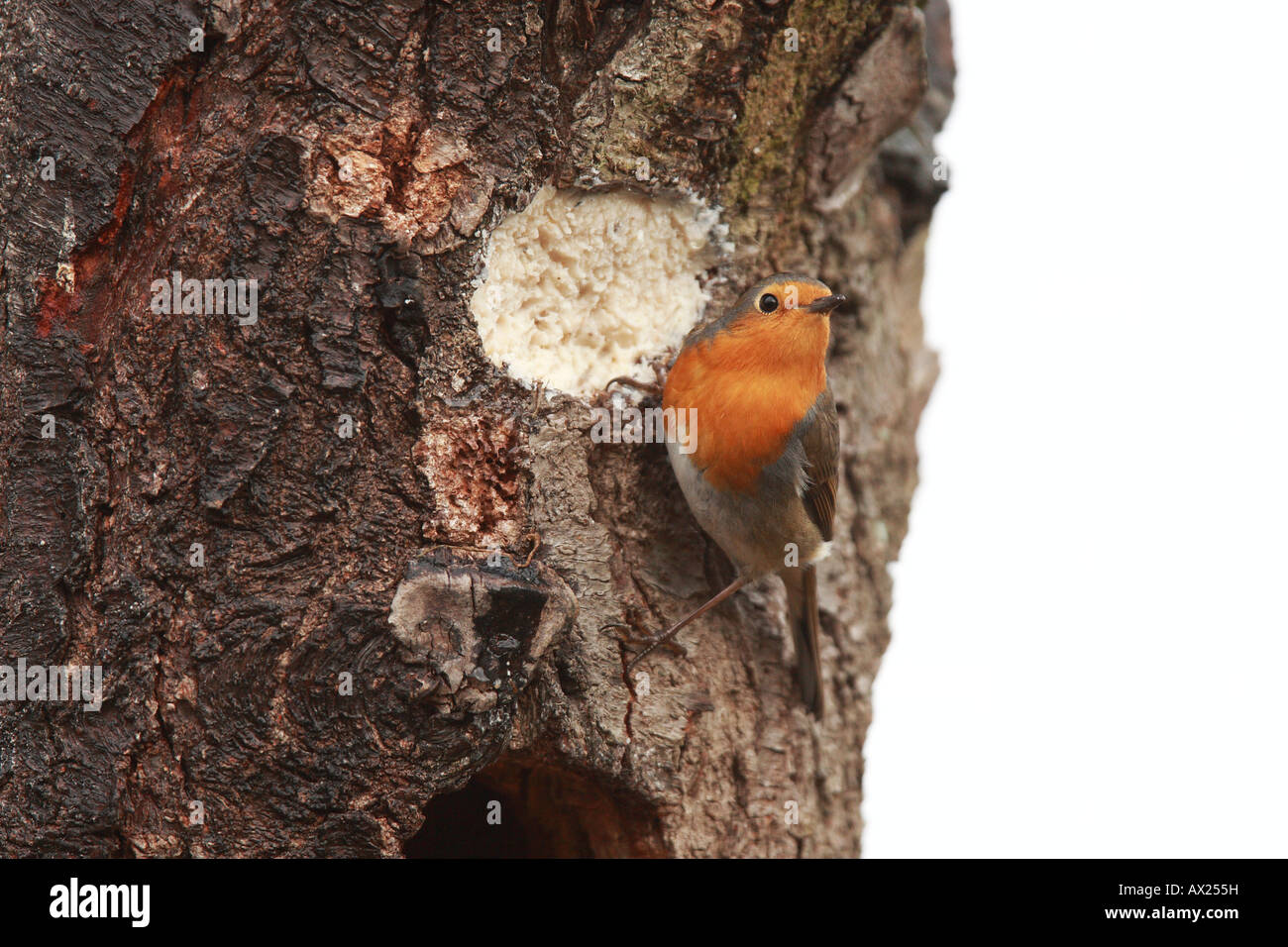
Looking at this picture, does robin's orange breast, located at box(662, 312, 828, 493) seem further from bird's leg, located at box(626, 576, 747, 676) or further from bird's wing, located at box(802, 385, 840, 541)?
bird's leg, located at box(626, 576, 747, 676)

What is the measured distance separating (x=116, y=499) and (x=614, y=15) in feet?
6.21

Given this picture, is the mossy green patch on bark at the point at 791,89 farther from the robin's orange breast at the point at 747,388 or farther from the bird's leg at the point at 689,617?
the bird's leg at the point at 689,617

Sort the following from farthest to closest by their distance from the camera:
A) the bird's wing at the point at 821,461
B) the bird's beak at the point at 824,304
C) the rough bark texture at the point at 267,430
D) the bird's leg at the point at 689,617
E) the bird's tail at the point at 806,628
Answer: the bird's tail at the point at 806,628, the bird's wing at the point at 821,461, the bird's beak at the point at 824,304, the bird's leg at the point at 689,617, the rough bark texture at the point at 267,430

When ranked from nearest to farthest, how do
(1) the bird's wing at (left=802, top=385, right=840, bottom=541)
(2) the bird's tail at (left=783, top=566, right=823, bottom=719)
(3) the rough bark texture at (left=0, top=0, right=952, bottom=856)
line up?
(3) the rough bark texture at (left=0, top=0, right=952, bottom=856) → (1) the bird's wing at (left=802, top=385, right=840, bottom=541) → (2) the bird's tail at (left=783, top=566, right=823, bottom=719)

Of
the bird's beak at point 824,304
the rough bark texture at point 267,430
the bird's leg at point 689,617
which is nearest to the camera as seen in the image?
the rough bark texture at point 267,430

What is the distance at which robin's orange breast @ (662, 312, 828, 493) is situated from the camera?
12.5 ft

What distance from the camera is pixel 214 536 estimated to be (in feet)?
10.1

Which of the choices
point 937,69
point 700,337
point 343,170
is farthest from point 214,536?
point 937,69

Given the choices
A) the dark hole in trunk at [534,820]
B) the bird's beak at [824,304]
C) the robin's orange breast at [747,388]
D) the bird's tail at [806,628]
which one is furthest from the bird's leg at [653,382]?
the dark hole in trunk at [534,820]

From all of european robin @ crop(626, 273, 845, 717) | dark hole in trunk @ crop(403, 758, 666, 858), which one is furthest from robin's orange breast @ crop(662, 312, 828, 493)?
dark hole in trunk @ crop(403, 758, 666, 858)

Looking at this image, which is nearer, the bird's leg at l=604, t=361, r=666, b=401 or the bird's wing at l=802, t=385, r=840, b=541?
the bird's leg at l=604, t=361, r=666, b=401

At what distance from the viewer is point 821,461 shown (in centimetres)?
412

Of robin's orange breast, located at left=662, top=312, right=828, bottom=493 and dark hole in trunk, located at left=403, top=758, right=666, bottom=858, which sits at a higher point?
robin's orange breast, located at left=662, top=312, right=828, bottom=493

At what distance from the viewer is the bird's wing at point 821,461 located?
4.06 meters
